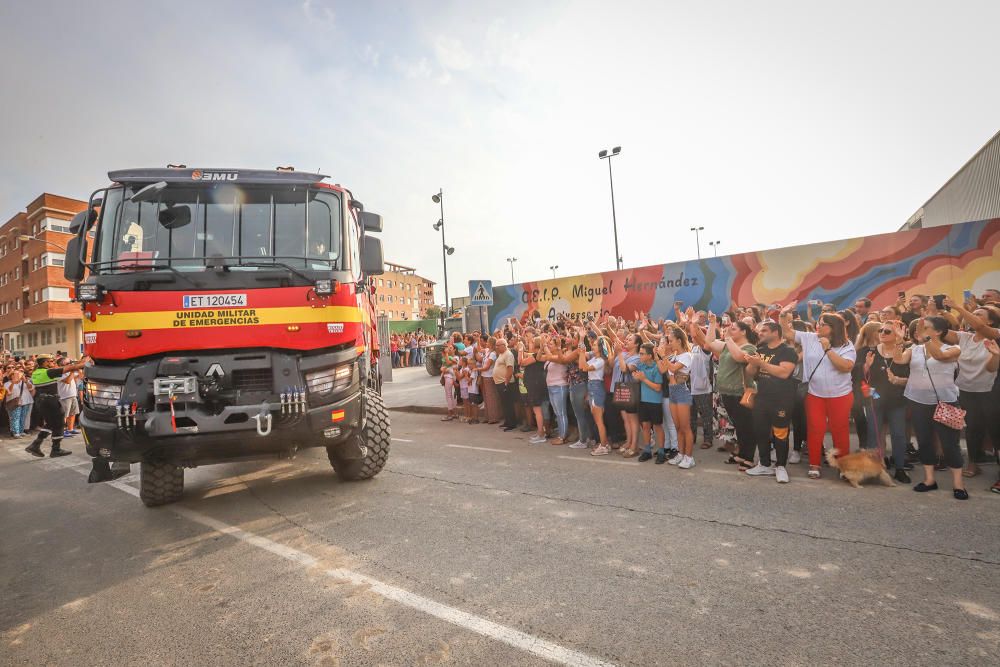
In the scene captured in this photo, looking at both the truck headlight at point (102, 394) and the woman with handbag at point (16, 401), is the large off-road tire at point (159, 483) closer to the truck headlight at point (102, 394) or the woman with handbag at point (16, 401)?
the truck headlight at point (102, 394)

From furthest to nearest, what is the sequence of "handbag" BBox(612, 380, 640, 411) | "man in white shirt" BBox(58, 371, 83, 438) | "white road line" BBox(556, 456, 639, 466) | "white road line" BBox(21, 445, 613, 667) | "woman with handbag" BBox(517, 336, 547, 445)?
"man in white shirt" BBox(58, 371, 83, 438) < "woman with handbag" BBox(517, 336, 547, 445) < "handbag" BBox(612, 380, 640, 411) < "white road line" BBox(556, 456, 639, 466) < "white road line" BBox(21, 445, 613, 667)

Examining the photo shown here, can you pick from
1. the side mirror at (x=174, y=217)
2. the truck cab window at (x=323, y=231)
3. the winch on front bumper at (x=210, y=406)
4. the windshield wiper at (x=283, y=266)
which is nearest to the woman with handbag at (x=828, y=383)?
the winch on front bumper at (x=210, y=406)

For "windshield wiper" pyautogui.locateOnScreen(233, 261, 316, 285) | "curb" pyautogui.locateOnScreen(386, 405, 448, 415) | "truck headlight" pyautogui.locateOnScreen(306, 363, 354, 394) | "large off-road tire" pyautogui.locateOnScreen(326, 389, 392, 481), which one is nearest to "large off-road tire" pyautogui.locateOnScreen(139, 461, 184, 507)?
"large off-road tire" pyautogui.locateOnScreen(326, 389, 392, 481)

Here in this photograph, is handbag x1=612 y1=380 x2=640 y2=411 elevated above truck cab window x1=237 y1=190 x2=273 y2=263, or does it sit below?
below

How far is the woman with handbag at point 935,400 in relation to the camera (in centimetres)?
494

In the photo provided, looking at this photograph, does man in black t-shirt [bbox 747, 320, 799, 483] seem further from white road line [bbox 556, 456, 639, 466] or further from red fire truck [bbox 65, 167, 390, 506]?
red fire truck [bbox 65, 167, 390, 506]

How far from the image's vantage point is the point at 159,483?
5.38 meters

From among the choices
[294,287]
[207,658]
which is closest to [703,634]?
[207,658]

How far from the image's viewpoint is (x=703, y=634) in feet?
8.83

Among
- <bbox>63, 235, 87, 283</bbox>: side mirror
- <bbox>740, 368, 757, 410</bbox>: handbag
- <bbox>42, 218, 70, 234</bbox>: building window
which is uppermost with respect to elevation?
<bbox>42, 218, 70, 234</bbox>: building window

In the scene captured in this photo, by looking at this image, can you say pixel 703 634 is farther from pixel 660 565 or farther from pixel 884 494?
pixel 884 494

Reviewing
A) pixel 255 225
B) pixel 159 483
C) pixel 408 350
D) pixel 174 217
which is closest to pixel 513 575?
pixel 255 225

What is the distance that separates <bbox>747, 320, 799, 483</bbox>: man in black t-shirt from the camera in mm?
5762

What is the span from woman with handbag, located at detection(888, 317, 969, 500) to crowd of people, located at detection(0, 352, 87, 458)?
11.5m
